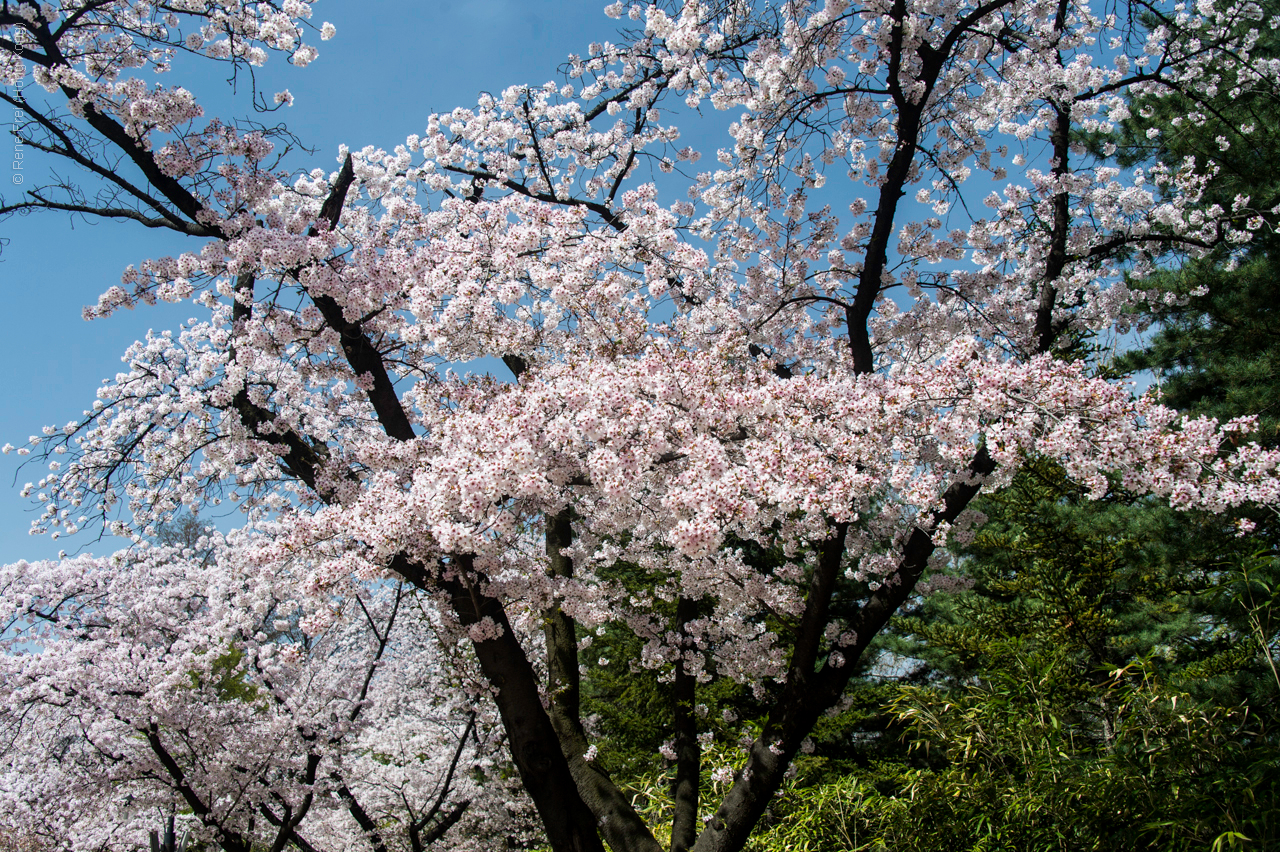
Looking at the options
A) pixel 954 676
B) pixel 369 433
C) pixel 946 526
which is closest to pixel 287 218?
pixel 369 433

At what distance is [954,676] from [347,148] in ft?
46.3

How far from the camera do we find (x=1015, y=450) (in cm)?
401

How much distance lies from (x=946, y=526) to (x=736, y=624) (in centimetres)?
272

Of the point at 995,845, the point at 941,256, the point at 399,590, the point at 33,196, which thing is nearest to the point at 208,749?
the point at 399,590

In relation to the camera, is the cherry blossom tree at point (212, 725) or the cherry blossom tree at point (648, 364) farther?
the cherry blossom tree at point (212, 725)

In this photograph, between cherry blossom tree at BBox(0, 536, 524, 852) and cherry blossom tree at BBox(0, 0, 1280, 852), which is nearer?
cherry blossom tree at BBox(0, 0, 1280, 852)

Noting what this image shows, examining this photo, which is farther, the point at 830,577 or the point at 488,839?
the point at 488,839

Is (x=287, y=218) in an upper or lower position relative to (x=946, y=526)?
upper

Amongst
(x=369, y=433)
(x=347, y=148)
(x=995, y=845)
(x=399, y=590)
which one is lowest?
(x=995, y=845)

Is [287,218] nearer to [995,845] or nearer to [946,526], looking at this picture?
[946,526]

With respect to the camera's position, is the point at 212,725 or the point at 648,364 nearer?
the point at 648,364

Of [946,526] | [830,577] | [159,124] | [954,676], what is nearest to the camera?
[946,526]

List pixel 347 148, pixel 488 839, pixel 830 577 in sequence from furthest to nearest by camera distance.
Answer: pixel 488 839 → pixel 347 148 → pixel 830 577

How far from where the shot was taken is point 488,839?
9.67m
